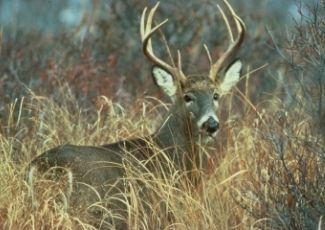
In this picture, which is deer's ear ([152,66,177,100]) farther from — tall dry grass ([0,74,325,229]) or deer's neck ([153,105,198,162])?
tall dry grass ([0,74,325,229])

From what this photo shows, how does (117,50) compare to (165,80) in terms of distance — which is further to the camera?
(117,50)

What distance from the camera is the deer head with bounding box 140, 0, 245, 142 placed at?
26.2 feet

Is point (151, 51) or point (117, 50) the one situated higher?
point (151, 51)

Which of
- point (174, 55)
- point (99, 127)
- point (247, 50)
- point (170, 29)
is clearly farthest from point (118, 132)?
point (247, 50)

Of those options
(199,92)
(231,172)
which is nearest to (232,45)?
(199,92)

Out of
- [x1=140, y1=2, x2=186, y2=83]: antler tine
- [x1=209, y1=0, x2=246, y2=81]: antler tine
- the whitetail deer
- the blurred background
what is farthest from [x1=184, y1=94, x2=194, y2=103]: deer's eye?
the blurred background

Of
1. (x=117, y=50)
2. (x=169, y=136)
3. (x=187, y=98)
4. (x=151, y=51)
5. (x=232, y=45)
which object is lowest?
(x=117, y=50)

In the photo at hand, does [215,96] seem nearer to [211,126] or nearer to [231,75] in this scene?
[231,75]

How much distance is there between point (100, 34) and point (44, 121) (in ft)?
16.0

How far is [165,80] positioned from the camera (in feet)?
27.3

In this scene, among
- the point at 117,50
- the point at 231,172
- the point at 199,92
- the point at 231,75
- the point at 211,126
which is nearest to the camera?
the point at 231,172

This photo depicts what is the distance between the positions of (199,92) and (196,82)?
12cm

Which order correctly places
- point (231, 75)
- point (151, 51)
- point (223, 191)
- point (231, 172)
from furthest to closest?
point (231, 75) < point (151, 51) < point (231, 172) < point (223, 191)

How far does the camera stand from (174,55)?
484 inches
